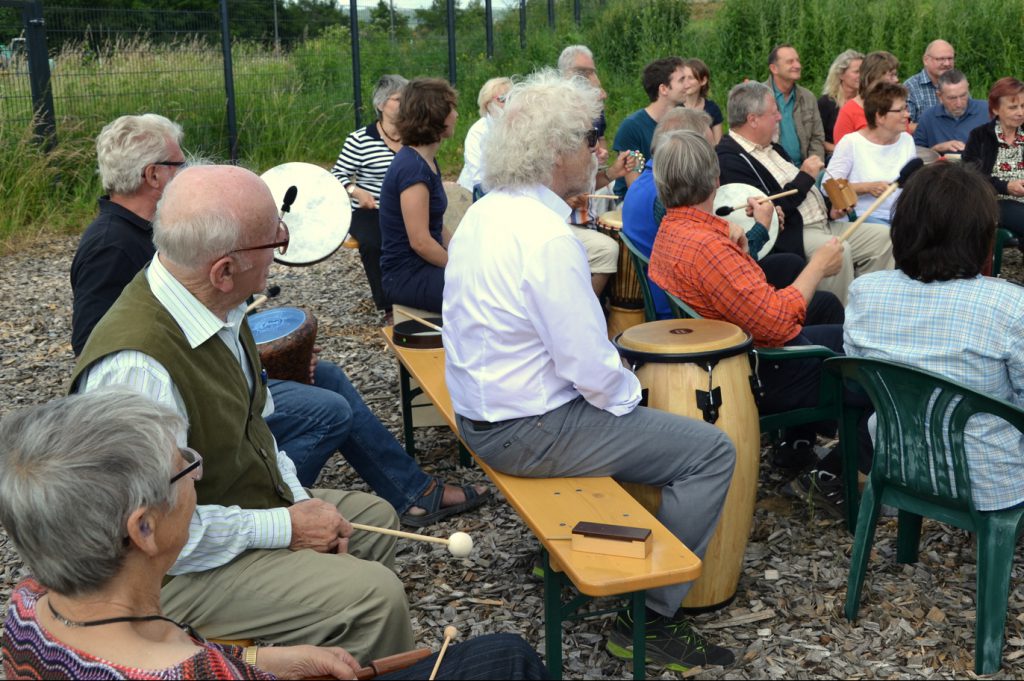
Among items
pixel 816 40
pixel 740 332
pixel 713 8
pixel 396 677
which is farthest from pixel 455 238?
pixel 713 8

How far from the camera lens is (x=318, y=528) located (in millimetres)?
2561

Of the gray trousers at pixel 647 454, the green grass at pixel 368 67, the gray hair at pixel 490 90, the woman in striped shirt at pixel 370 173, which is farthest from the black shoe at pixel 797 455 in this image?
the green grass at pixel 368 67

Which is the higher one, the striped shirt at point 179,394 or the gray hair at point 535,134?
the gray hair at point 535,134

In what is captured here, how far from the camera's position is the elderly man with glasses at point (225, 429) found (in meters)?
2.36

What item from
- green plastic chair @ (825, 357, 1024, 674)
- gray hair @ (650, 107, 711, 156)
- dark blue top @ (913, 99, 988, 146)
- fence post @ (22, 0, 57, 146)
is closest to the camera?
green plastic chair @ (825, 357, 1024, 674)

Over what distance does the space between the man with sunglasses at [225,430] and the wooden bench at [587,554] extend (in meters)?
0.40

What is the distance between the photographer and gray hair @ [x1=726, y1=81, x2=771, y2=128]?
5262mm

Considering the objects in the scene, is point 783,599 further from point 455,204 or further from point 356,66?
point 356,66

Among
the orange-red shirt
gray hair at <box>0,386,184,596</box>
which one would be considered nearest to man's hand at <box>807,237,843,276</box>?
the orange-red shirt

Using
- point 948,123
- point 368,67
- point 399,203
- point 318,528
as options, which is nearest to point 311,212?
point 399,203

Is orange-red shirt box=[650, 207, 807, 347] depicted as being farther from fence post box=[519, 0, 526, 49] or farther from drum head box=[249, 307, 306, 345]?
fence post box=[519, 0, 526, 49]

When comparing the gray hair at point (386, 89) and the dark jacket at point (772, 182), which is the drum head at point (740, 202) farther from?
the gray hair at point (386, 89)

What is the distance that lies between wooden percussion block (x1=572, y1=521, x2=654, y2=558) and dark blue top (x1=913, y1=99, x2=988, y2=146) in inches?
231

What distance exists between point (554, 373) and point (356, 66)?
382 inches
